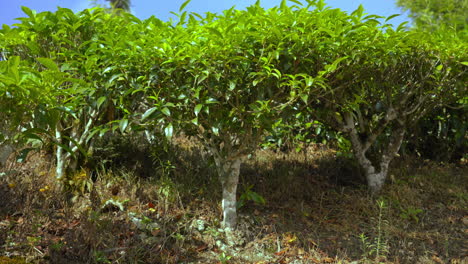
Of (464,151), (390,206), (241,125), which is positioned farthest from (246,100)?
(464,151)

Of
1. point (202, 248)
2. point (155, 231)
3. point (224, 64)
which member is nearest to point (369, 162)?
point (202, 248)

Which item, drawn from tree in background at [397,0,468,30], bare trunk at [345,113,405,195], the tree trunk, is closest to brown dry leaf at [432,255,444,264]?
bare trunk at [345,113,405,195]

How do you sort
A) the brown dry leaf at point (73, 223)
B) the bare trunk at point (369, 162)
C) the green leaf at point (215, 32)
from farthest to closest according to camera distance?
the bare trunk at point (369, 162) < the brown dry leaf at point (73, 223) < the green leaf at point (215, 32)

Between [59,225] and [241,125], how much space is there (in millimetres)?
1888

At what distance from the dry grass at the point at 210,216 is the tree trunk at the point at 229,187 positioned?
0.13 metres

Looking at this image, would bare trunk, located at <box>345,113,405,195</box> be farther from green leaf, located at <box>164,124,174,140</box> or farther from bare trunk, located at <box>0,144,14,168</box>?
bare trunk, located at <box>0,144,14,168</box>

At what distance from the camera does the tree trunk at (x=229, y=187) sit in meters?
Result: 3.73

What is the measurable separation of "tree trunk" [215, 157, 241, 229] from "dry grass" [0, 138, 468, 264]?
129 mm

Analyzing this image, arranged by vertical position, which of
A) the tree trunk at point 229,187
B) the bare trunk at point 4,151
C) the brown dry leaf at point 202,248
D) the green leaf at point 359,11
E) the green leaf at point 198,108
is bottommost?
the brown dry leaf at point 202,248

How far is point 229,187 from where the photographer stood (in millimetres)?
3734

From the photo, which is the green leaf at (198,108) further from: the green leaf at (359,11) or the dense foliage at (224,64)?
the green leaf at (359,11)

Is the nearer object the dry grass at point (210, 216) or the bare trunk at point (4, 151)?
the bare trunk at point (4, 151)

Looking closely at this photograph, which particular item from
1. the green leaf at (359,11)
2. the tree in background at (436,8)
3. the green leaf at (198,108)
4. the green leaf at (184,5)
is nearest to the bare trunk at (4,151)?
the green leaf at (198,108)

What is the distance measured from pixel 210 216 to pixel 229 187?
0.43 metres
